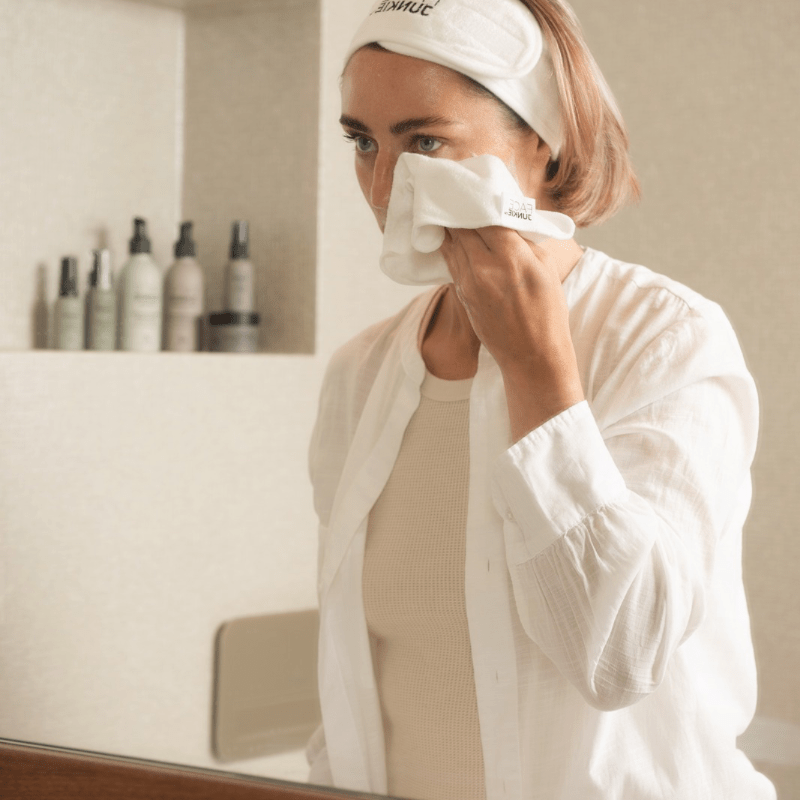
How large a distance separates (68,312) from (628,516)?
2.17ft

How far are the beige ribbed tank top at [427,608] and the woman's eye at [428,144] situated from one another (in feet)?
0.43

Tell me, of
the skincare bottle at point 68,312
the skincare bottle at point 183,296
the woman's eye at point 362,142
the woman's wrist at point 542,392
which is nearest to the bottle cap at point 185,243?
the skincare bottle at point 183,296

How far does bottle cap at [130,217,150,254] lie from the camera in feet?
2.93

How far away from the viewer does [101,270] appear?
34.3 inches

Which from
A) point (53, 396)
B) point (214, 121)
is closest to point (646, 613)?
point (53, 396)

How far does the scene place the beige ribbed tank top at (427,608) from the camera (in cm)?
48

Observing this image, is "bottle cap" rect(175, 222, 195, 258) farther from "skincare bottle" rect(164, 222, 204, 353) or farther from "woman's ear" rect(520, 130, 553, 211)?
"woman's ear" rect(520, 130, 553, 211)

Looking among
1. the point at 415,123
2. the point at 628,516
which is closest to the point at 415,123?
the point at 415,123

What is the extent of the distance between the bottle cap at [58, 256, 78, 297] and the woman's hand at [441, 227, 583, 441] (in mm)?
566

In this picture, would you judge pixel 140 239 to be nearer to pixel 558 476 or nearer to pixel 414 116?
pixel 414 116

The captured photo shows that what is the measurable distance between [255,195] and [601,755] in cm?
71

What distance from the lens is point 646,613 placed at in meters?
0.36

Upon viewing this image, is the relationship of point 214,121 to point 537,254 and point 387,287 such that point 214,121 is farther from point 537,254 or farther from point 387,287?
point 537,254

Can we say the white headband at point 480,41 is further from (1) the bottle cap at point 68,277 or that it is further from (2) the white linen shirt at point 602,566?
(1) the bottle cap at point 68,277
